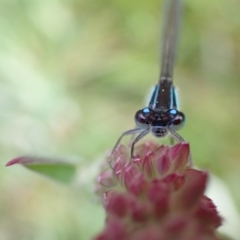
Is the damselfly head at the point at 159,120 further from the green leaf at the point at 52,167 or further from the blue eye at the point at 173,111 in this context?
the green leaf at the point at 52,167

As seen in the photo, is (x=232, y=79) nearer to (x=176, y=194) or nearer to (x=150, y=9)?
(x=150, y=9)

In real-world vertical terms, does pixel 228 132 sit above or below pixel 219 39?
below

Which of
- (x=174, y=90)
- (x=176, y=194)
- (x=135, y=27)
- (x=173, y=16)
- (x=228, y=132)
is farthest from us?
(x=135, y=27)

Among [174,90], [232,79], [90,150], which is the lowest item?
[174,90]

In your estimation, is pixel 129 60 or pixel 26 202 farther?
pixel 129 60

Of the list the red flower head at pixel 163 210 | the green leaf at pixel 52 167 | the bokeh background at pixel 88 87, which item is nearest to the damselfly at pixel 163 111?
the green leaf at pixel 52 167

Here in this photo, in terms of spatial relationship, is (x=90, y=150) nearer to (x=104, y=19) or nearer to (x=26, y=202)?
(x=26, y=202)

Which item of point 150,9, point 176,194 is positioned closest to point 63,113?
point 150,9

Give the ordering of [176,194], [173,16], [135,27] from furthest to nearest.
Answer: [135,27] < [173,16] < [176,194]
